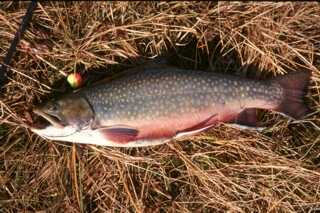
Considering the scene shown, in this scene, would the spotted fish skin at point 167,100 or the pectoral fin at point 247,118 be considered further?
the pectoral fin at point 247,118

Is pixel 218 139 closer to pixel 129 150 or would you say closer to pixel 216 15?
pixel 129 150

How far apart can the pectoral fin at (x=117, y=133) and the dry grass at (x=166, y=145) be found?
1.10 ft

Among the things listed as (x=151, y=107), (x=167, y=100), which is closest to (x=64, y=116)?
(x=151, y=107)

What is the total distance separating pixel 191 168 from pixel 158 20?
1.12 meters

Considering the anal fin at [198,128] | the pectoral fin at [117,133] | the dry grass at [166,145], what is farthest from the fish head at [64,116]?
the anal fin at [198,128]

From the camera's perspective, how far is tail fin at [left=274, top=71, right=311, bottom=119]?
3127mm

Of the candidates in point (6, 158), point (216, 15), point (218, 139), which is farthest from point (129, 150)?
point (216, 15)

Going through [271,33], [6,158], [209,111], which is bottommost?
[6,158]

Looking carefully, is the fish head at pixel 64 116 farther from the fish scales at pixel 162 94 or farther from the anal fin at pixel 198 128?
the anal fin at pixel 198 128

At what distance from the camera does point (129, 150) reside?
3.27 m

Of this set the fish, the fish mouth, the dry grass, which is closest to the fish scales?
the fish

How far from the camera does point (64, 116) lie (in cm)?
292

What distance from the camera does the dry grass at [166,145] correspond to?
3248mm

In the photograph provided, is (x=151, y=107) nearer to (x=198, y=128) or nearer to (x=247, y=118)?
(x=198, y=128)
